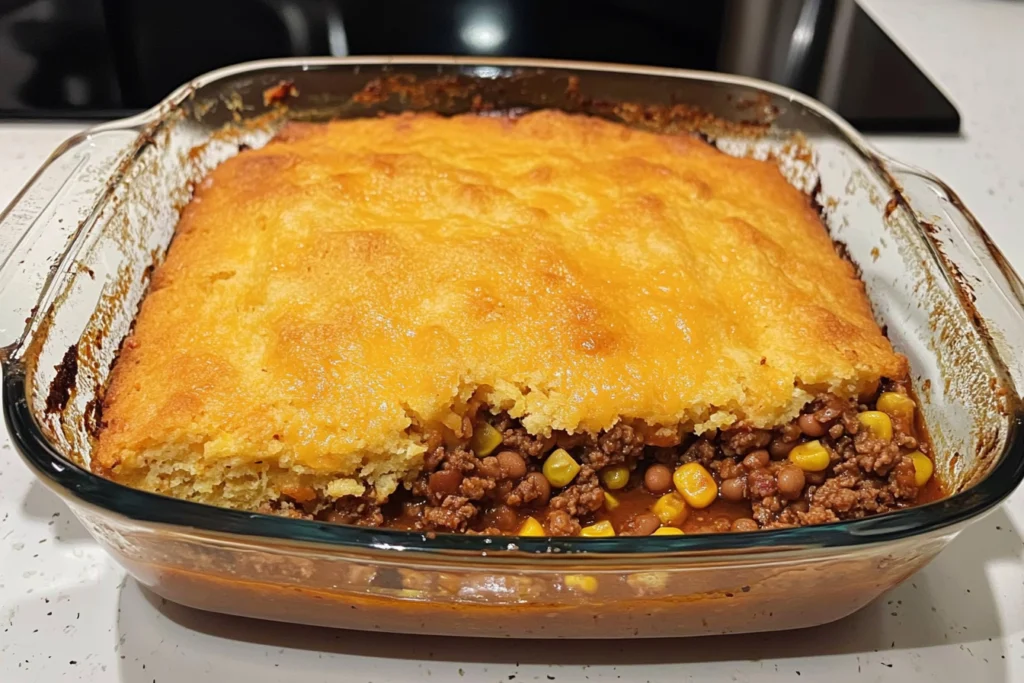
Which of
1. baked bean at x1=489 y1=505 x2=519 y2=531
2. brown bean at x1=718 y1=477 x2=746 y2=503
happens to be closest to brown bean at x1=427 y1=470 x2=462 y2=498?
baked bean at x1=489 y1=505 x2=519 y2=531

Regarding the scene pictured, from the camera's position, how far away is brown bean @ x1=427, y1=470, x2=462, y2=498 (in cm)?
173

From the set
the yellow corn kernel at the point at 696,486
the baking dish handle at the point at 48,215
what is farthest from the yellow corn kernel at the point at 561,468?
the baking dish handle at the point at 48,215

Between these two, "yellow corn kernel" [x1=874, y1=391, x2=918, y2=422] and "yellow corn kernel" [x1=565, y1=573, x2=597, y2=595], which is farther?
"yellow corn kernel" [x1=874, y1=391, x2=918, y2=422]

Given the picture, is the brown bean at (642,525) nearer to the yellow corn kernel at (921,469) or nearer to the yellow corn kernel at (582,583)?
the yellow corn kernel at (582,583)

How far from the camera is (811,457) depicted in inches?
72.2

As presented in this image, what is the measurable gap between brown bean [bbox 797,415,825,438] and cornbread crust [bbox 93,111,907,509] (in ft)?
0.11

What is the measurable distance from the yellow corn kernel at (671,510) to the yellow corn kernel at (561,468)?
0.64 ft

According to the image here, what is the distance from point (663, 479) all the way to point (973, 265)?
2.62 ft

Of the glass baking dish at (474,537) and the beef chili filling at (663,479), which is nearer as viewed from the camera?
the glass baking dish at (474,537)

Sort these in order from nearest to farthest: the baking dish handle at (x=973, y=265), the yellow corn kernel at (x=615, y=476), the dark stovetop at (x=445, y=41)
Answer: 1. the baking dish handle at (x=973, y=265)
2. the yellow corn kernel at (x=615, y=476)
3. the dark stovetop at (x=445, y=41)

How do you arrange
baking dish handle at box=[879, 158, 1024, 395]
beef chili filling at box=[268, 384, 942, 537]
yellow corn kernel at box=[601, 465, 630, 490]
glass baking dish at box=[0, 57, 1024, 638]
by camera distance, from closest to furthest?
glass baking dish at box=[0, 57, 1024, 638], baking dish handle at box=[879, 158, 1024, 395], beef chili filling at box=[268, 384, 942, 537], yellow corn kernel at box=[601, 465, 630, 490]

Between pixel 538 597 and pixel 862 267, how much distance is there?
4.33 feet

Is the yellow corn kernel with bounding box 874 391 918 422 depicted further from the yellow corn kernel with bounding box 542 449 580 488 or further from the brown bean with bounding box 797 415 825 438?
the yellow corn kernel with bounding box 542 449 580 488

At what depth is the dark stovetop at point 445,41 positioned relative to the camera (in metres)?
2.97
